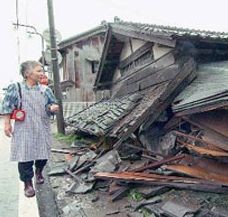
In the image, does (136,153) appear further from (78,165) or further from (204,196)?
(204,196)

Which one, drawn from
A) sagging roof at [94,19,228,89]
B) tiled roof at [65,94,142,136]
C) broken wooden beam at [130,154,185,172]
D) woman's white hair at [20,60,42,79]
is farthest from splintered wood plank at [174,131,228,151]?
woman's white hair at [20,60,42,79]

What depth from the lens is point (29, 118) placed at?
5.37 metres

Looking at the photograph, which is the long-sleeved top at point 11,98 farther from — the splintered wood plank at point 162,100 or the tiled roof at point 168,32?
the tiled roof at point 168,32

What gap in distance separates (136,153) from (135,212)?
7.97ft

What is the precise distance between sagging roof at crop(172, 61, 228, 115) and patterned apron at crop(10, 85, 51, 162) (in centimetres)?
241

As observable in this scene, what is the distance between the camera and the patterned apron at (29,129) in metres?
5.35

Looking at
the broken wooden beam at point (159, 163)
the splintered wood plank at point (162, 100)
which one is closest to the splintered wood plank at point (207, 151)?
the broken wooden beam at point (159, 163)

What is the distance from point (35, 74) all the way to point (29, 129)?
88 cm

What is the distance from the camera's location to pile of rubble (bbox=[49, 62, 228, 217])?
574cm

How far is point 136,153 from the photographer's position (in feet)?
26.9

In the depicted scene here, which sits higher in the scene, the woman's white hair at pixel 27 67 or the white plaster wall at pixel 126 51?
the white plaster wall at pixel 126 51

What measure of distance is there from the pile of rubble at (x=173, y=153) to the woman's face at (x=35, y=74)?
2.50m

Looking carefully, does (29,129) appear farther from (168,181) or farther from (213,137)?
(213,137)

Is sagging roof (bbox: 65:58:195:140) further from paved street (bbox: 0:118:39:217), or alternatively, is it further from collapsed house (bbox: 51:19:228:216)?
paved street (bbox: 0:118:39:217)
